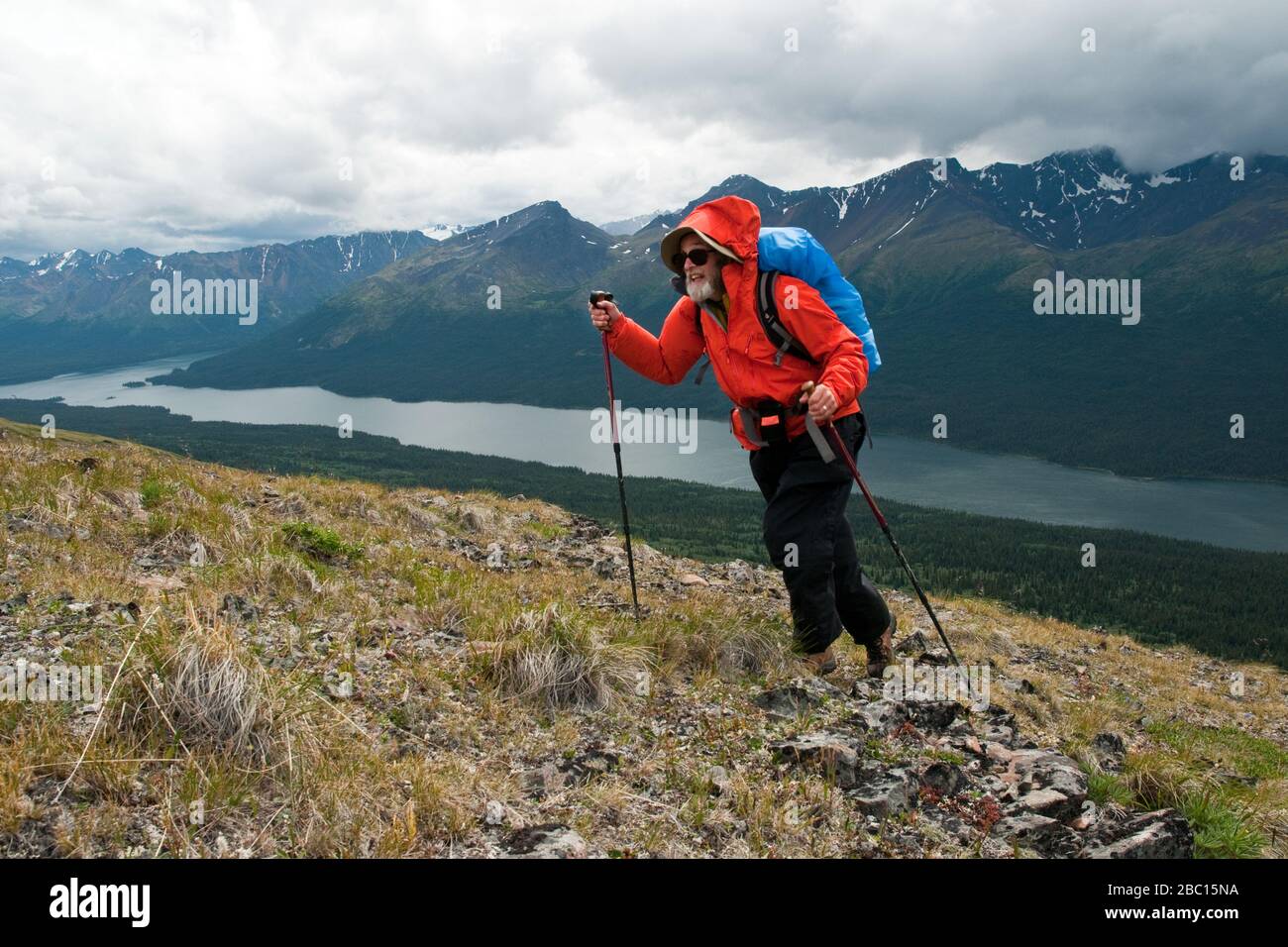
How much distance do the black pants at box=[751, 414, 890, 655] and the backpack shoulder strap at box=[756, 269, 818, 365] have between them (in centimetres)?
75

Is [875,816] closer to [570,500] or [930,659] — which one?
[930,659]

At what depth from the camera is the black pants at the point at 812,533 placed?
5.63 m

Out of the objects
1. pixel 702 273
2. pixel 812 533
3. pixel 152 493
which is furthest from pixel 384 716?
pixel 152 493

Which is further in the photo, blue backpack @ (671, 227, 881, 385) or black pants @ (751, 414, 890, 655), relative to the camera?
black pants @ (751, 414, 890, 655)

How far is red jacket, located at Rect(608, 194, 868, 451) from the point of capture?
17.5 feet

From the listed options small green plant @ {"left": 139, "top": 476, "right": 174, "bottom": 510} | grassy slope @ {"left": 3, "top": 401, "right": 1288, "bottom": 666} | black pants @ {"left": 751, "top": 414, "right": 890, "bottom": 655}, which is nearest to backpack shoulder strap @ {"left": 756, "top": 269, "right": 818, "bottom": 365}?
black pants @ {"left": 751, "top": 414, "right": 890, "bottom": 655}

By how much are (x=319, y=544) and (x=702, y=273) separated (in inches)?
183

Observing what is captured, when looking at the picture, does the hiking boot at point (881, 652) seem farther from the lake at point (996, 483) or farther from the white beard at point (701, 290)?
the lake at point (996, 483)

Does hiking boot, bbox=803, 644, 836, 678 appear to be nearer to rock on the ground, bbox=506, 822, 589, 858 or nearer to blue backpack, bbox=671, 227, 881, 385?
blue backpack, bbox=671, 227, 881, 385
